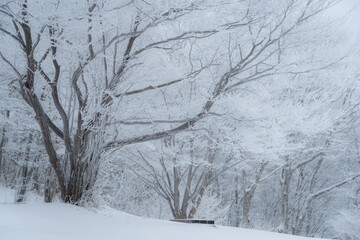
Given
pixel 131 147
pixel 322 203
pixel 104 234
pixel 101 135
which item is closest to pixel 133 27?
pixel 101 135

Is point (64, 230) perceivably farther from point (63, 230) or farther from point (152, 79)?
point (152, 79)

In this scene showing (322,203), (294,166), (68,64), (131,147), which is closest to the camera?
(68,64)

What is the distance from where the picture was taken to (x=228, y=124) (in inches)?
253

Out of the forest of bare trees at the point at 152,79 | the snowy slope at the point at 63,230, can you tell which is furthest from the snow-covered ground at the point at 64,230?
the forest of bare trees at the point at 152,79

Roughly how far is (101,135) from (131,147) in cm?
294

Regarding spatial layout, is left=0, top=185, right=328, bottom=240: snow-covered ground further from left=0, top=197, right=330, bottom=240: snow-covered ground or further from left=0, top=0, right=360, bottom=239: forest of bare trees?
left=0, top=0, right=360, bottom=239: forest of bare trees

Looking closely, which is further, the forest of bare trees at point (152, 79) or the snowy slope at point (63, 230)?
the forest of bare trees at point (152, 79)

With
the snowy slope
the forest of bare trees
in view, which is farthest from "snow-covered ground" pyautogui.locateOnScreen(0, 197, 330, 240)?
the forest of bare trees

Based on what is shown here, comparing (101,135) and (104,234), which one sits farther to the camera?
(101,135)

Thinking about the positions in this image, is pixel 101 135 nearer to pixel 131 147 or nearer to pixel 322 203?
pixel 131 147

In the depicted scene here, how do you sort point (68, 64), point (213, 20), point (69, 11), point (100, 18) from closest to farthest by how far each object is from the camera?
point (69, 11) → point (100, 18) → point (68, 64) → point (213, 20)

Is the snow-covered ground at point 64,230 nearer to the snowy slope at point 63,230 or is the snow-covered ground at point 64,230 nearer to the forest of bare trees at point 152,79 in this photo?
the snowy slope at point 63,230

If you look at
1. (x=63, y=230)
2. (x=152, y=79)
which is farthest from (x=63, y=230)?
(x=152, y=79)

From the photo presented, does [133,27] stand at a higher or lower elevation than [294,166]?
higher
